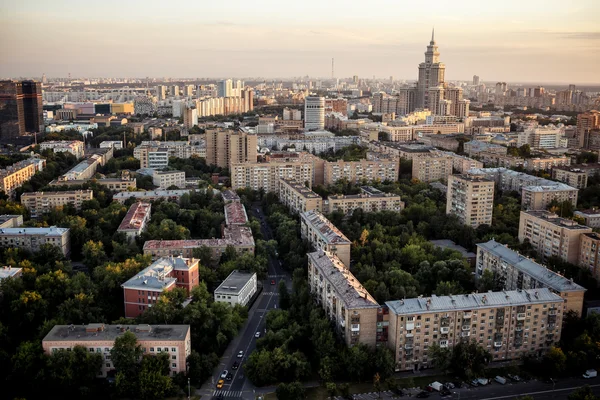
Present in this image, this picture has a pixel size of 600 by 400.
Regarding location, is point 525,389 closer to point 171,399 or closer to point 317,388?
point 317,388

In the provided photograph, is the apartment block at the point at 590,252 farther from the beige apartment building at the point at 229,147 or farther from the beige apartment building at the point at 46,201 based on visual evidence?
the beige apartment building at the point at 229,147

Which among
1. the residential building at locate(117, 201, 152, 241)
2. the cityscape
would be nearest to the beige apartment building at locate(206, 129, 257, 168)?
the cityscape

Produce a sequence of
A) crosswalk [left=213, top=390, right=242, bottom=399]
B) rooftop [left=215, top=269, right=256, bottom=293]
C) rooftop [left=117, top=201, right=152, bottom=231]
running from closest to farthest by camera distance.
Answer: crosswalk [left=213, top=390, right=242, bottom=399] < rooftop [left=215, top=269, right=256, bottom=293] < rooftop [left=117, top=201, right=152, bottom=231]

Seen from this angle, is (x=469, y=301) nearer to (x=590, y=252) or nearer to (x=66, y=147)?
(x=590, y=252)

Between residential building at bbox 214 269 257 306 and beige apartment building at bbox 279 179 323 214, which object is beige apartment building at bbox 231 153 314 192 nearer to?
beige apartment building at bbox 279 179 323 214

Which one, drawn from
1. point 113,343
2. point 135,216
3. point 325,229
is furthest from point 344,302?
point 135,216

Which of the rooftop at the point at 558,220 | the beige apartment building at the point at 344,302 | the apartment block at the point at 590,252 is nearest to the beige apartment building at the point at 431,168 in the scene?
the rooftop at the point at 558,220
